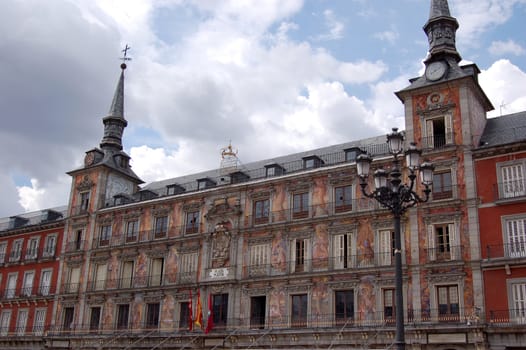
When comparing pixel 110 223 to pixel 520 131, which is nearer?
pixel 520 131

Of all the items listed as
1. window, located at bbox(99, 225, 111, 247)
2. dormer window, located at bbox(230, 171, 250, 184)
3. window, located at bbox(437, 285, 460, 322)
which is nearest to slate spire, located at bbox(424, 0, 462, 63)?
window, located at bbox(437, 285, 460, 322)

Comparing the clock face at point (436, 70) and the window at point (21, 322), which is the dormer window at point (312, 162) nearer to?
the clock face at point (436, 70)

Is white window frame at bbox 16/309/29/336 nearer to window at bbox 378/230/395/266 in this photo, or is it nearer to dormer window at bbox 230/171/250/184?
dormer window at bbox 230/171/250/184

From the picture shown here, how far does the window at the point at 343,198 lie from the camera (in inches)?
1414

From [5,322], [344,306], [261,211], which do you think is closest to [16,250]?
[5,322]

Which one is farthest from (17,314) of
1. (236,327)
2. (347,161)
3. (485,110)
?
(485,110)

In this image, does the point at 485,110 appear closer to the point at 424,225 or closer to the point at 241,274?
the point at 424,225

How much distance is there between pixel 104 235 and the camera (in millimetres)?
46969

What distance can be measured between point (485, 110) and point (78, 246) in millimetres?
31291

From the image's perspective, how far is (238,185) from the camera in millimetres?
40688

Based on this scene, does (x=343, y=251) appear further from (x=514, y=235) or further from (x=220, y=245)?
(x=514, y=235)

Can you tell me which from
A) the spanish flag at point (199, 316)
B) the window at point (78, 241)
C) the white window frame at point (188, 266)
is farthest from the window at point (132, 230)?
the spanish flag at point (199, 316)

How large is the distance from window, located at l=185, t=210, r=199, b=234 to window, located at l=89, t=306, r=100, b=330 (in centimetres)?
933

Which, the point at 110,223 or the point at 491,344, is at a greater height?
the point at 110,223
